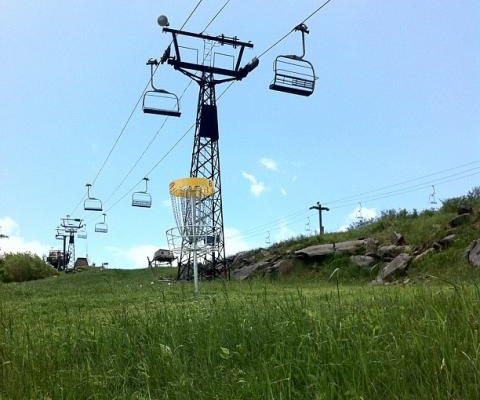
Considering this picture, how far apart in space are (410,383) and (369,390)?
0.17m

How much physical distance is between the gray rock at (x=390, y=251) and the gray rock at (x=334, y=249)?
141 cm

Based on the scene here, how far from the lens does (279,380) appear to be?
2.27 m

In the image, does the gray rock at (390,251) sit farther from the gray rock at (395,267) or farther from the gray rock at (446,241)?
the gray rock at (446,241)

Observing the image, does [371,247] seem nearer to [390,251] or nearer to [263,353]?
[390,251]

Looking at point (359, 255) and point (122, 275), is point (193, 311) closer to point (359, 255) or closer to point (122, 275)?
point (359, 255)

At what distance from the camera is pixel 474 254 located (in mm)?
10938

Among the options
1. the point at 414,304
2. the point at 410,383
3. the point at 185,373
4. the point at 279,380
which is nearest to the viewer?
the point at 410,383

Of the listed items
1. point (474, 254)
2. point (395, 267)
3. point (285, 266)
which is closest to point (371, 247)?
point (395, 267)

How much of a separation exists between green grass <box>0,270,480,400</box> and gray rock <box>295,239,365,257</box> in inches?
501

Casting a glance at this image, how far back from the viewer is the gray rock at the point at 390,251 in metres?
14.1

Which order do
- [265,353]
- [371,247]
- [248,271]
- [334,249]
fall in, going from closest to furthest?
[265,353]
[371,247]
[334,249]
[248,271]

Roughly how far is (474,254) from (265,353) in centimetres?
944

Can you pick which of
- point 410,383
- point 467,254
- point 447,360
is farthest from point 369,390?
point 467,254

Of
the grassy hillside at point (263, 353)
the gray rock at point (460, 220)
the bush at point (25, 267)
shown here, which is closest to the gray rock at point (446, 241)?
the gray rock at point (460, 220)
